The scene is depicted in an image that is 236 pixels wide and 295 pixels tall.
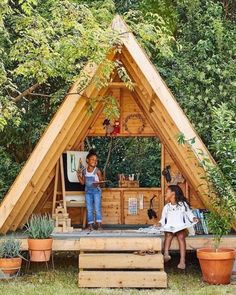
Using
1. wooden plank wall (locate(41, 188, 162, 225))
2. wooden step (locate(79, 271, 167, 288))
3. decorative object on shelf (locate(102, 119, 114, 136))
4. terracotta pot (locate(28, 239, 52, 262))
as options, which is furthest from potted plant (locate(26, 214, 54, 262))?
decorative object on shelf (locate(102, 119, 114, 136))

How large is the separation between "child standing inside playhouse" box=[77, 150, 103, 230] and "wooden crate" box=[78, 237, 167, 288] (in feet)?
4.49

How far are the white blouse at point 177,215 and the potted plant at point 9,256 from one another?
1821 mm

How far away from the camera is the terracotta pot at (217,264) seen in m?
6.34

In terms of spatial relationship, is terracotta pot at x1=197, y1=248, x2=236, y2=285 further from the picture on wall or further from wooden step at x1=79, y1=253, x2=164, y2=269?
the picture on wall

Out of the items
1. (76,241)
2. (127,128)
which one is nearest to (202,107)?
(127,128)

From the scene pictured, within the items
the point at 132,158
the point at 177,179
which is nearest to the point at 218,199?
the point at 177,179

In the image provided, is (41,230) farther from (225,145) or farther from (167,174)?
(167,174)

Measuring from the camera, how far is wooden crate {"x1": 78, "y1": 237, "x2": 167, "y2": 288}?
6.34 meters

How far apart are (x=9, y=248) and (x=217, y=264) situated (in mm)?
2412

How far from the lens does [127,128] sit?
9305 millimetres

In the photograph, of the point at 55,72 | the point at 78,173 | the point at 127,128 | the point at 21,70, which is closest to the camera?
the point at 21,70

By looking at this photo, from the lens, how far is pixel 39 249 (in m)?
6.72

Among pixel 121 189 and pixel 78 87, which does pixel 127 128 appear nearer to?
pixel 121 189

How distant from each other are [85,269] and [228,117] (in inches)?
95.6
